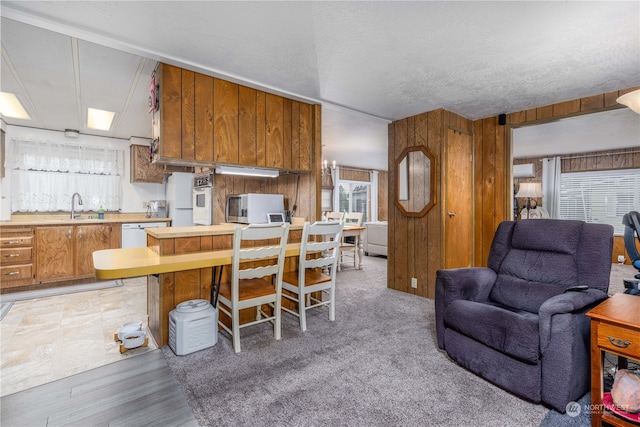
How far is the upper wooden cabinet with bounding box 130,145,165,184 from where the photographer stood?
201 inches

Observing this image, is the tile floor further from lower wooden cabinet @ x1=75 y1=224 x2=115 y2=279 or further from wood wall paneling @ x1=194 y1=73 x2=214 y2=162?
wood wall paneling @ x1=194 y1=73 x2=214 y2=162

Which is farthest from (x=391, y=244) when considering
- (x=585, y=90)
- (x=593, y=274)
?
(x=585, y=90)

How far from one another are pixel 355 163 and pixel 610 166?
556 cm

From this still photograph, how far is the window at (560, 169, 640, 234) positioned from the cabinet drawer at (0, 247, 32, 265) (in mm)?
10084

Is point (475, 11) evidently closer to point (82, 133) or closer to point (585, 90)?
point (585, 90)

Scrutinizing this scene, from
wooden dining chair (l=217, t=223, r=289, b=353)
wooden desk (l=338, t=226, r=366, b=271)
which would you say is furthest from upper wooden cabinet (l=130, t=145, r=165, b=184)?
wooden dining chair (l=217, t=223, r=289, b=353)

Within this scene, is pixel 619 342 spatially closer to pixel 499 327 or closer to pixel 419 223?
pixel 499 327

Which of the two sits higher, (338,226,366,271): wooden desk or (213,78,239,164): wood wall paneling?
(213,78,239,164): wood wall paneling

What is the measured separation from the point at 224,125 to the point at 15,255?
3456 millimetres

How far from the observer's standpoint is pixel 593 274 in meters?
1.96

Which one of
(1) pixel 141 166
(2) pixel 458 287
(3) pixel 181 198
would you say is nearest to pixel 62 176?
(1) pixel 141 166

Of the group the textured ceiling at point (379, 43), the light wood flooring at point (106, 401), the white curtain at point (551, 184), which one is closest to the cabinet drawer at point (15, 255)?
the textured ceiling at point (379, 43)

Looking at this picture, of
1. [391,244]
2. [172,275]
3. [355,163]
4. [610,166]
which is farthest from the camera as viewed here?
[355,163]

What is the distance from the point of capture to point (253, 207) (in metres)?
3.39
